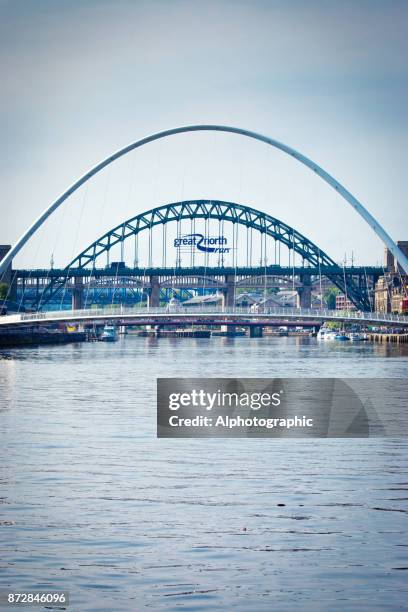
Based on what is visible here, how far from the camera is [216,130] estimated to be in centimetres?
12088

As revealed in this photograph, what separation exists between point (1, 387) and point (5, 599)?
39.1 meters

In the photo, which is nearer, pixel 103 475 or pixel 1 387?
pixel 103 475

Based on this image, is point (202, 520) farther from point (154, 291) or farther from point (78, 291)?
point (78, 291)

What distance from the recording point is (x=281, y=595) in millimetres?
14500

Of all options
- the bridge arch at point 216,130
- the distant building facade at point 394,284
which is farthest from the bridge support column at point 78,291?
the bridge arch at point 216,130

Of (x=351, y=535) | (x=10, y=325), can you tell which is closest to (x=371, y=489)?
(x=351, y=535)

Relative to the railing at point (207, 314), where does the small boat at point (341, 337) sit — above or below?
below

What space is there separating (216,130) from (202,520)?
10448cm

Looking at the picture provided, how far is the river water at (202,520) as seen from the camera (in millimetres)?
14703

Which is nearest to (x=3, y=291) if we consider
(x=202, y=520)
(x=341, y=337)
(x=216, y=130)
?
(x=341, y=337)

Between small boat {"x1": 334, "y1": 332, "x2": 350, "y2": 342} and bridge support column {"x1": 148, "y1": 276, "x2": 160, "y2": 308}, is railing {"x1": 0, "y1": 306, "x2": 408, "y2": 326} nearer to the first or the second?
small boat {"x1": 334, "y1": 332, "x2": 350, "y2": 342}

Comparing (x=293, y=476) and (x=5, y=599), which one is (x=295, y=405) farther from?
(x=5, y=599)

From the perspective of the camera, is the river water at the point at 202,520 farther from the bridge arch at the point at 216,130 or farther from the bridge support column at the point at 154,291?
the bridge support column at the point at 154,291

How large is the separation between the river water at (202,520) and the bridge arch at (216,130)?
294 feet
